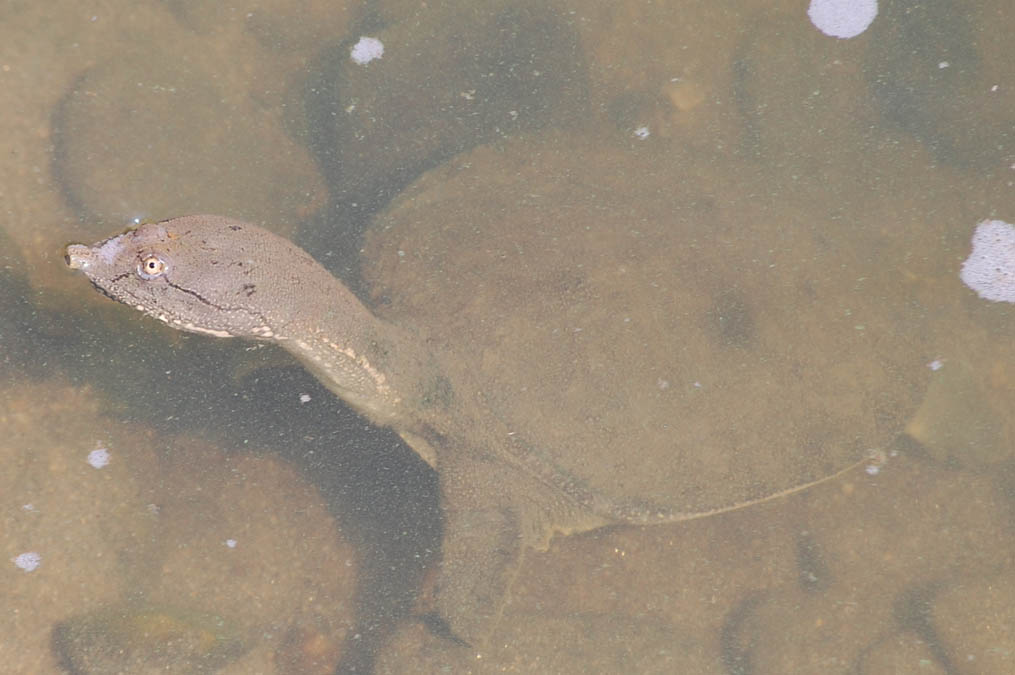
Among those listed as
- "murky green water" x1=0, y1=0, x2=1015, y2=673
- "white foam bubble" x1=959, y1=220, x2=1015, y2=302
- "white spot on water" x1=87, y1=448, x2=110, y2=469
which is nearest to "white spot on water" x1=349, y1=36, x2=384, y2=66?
"murky green water" x1=0, y1=0, x2=1015, y2=673

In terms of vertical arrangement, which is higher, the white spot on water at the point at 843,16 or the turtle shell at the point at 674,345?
the white spot on water at the point at 843,16

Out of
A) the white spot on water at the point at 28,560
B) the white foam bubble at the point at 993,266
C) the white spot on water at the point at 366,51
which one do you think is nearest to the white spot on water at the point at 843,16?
the white foam bubble at the point at 993,266

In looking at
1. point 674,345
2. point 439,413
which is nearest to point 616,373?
point 674,345

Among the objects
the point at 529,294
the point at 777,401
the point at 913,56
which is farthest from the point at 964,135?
the point at 529,294

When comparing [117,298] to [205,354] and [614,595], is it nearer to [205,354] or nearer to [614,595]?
[205,354]

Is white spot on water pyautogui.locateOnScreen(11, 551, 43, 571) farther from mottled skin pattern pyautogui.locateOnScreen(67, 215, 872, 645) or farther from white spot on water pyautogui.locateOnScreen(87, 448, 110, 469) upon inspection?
mottled skin pattern pyautogui.locateOnScreen(67, 215, 872, 645)

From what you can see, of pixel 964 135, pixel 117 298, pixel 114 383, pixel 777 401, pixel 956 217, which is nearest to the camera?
pixel 117 298

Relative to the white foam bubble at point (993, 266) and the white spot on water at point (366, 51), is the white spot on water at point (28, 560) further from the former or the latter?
the white foam bubble at point (993, 266)
